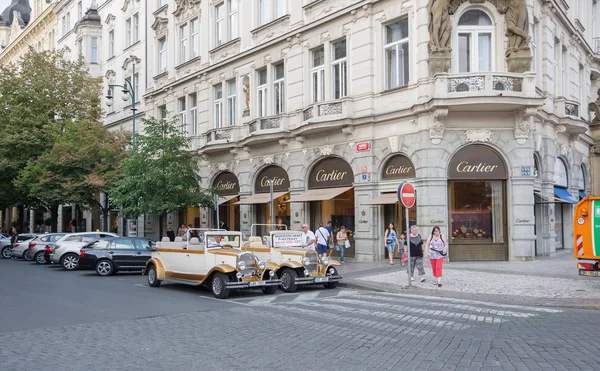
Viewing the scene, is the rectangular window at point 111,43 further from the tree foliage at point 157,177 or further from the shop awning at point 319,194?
the shop awning at point 319,194

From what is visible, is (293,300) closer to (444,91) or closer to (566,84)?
(444,91)

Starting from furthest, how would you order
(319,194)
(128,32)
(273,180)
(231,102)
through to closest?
(128,32)
(231,102)
(273,180)
(319,194)

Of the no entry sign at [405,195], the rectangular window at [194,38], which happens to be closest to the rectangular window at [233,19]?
the rectangular window at [194,38]

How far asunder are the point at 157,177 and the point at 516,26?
1637 cm

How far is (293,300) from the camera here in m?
14.2

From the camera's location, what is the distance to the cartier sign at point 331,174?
25.4 meters

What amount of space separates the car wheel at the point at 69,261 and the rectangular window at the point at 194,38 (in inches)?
618

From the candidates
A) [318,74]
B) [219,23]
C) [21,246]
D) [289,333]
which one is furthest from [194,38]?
[289,333]

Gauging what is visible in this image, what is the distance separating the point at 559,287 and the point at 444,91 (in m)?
8.31

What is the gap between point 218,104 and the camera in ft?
112

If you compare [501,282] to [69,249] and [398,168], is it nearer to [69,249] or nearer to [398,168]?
[398,168]

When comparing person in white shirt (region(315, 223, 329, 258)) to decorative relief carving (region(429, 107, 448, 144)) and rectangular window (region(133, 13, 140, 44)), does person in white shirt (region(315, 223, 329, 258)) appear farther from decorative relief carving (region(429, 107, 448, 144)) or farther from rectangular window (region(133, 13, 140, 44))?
rectangular window (region(133, 13, 140, 44))

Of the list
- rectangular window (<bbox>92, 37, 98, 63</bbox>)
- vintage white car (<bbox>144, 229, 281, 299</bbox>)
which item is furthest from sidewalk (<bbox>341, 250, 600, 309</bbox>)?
rectangular window (<bbox>92, 37, 98, 63</bbox>)

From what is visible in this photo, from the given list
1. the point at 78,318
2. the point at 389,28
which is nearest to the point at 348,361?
the point at 78,318
